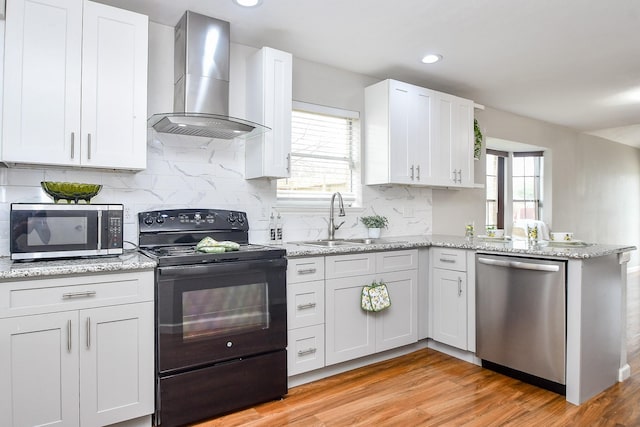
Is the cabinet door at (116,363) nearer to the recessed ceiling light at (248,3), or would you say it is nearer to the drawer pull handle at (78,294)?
the drawer pull handle at (78,294)

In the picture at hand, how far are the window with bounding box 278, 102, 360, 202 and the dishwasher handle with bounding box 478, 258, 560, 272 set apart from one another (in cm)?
134

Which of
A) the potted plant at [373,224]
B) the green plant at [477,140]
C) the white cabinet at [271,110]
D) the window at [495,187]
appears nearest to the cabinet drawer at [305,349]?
the white cabinet at [271,110]

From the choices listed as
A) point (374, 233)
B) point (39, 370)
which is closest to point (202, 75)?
point (39, 370)

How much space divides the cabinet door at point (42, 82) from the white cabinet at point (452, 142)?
293 cm

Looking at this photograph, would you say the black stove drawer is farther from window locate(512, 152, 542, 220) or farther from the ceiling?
window locate(512, 152, 542, 220)

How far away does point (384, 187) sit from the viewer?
400cm

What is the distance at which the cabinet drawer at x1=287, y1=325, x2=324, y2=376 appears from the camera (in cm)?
270

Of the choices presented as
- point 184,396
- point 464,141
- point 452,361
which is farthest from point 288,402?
point 464,141

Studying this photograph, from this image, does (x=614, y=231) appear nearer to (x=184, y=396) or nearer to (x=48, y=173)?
(x=184, y=396)

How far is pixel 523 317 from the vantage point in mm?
2779

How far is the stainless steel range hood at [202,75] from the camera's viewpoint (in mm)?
2637

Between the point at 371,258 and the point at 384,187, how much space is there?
109 centimetres

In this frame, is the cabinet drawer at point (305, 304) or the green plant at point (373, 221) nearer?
the cabinet drawer at point (305, 304)

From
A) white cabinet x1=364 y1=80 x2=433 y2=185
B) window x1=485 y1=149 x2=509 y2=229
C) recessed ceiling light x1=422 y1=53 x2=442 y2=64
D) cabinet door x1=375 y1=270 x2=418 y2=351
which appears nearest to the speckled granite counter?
cabinet door x1=375 y1=270 x2=418 y2=351
